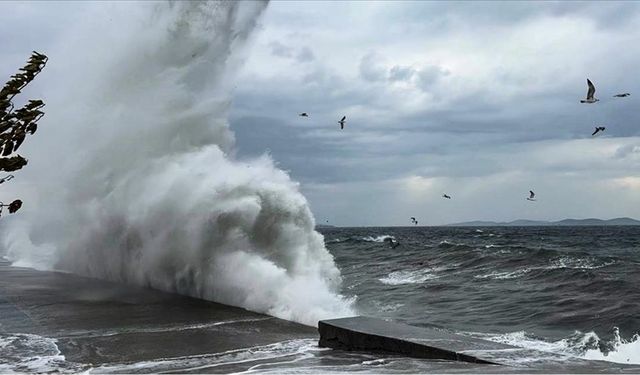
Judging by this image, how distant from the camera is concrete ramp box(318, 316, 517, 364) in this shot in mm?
6750

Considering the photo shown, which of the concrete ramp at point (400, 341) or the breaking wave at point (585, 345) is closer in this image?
the concrete ramp at point (400, 341)

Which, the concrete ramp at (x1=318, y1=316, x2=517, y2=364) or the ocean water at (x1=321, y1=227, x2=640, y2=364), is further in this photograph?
the ocean water at (x1=321, y1=227, x2=640, y2=364)

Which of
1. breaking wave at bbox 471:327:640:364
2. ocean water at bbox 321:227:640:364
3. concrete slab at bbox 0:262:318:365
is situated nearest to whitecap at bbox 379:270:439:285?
ocean water at bbox 321:227:640:364

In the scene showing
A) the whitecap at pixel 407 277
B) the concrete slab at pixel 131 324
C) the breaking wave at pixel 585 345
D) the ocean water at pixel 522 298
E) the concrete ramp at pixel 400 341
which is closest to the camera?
the concrete ramp at pixel 400 341

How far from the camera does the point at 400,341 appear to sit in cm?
717

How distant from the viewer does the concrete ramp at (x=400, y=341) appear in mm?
6750

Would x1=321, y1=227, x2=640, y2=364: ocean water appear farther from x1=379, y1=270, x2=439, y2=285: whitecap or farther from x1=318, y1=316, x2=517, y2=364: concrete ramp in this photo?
x1=318, y1=316, x2=517, y2=364: concrete ramp

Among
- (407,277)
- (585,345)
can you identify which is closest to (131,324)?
(585,345)

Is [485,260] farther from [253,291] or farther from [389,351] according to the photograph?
[389,351]

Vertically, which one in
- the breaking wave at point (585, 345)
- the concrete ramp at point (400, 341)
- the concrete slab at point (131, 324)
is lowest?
the breaking wave at point (585, 345)

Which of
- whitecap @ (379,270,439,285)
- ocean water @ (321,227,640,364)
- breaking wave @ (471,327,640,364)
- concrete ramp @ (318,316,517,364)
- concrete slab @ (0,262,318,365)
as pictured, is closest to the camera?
concrete ramp @ (318,316,517,364)

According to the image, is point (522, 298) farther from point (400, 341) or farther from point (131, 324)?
point (131, 324)

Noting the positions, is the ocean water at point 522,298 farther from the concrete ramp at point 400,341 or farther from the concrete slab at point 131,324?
the concrete slab at point 131,324

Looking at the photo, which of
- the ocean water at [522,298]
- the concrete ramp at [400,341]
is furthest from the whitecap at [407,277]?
the concrete ramp at [400,341]
